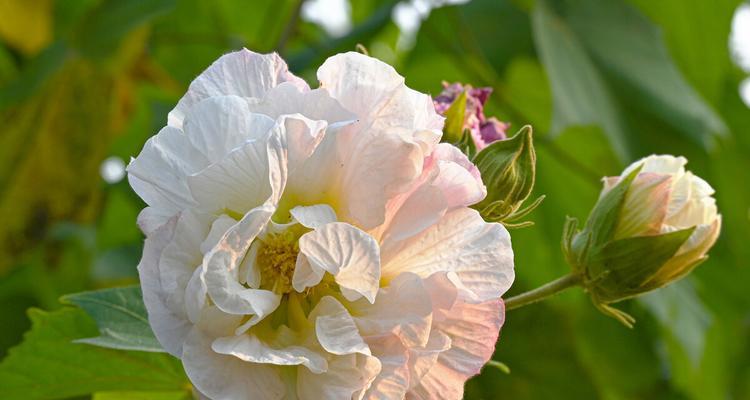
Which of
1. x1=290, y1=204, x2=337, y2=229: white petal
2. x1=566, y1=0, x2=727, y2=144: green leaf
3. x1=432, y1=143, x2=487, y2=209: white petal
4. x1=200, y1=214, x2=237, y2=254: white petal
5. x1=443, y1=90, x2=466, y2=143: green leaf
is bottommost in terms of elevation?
x1=566, y1=0, x2=727, y2=144: green leaf

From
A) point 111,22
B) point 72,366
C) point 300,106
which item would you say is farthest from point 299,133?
point 111,22

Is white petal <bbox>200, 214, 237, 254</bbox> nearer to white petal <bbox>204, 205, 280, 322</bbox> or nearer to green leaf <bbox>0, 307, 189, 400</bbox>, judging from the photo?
white petal <bbox>204, 205, 280, 322</bbox>

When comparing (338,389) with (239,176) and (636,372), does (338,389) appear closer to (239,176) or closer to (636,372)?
(239,176)

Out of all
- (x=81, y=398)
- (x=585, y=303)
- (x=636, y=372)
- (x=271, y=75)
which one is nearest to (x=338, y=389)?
(x=271, y=75)

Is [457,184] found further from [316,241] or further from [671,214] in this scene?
[671,214]

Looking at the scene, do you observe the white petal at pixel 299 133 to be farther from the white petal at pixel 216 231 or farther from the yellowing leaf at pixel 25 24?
the yellowing leaf at pixel 25 24

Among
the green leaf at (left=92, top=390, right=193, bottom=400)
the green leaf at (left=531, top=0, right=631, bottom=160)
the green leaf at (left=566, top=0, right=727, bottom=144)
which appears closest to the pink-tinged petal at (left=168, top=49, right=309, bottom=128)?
the green leaf at (left=92, top=390, right=193, bottom=400)

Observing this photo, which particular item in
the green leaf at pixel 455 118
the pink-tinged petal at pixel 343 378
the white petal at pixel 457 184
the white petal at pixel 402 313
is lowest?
the pink-tinged petal at pixel 343 378

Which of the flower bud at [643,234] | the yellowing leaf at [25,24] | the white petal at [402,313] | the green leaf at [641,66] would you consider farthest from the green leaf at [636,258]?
the yellowing leaf at [25,24]
